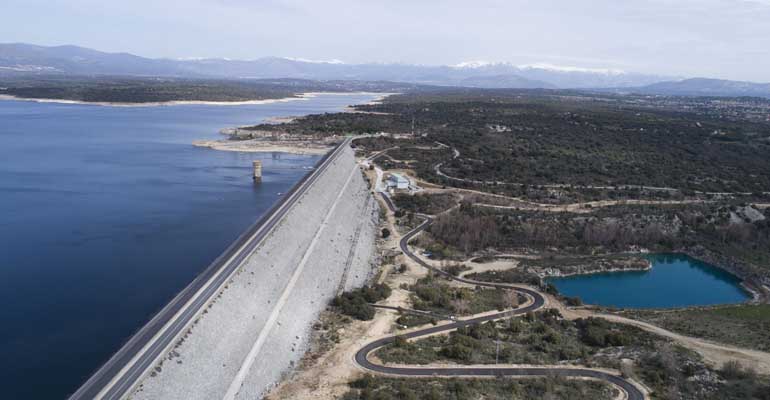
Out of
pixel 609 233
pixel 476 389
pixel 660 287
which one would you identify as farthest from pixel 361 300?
pixel 609 233

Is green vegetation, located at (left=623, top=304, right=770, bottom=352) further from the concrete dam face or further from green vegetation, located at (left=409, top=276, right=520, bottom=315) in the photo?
the concrete dam face

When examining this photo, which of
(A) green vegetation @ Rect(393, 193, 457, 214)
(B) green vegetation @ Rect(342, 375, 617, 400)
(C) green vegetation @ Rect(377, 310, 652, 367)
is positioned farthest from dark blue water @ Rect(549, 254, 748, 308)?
(A) green vegetation @ Rect(393, 193, 457, 214)

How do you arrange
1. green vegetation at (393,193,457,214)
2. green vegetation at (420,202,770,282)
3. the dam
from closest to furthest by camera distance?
1. the dam
2. green vegetation at (420,202,770,282)
3. green vegetation at (393,193,457,214)

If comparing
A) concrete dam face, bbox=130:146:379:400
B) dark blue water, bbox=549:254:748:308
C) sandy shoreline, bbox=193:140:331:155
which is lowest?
dark blue water, bbox=549:254:748:308

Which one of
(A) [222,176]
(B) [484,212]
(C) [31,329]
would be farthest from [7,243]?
(B) [484,212]

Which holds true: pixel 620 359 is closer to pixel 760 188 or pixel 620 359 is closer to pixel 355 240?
pixel 355 240

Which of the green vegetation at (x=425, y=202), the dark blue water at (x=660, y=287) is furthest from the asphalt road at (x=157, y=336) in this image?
the green vegetation at (x=425, y=202)

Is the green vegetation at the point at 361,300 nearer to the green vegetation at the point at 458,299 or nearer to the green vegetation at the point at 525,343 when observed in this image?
the green vegetation at the point at 458,299
